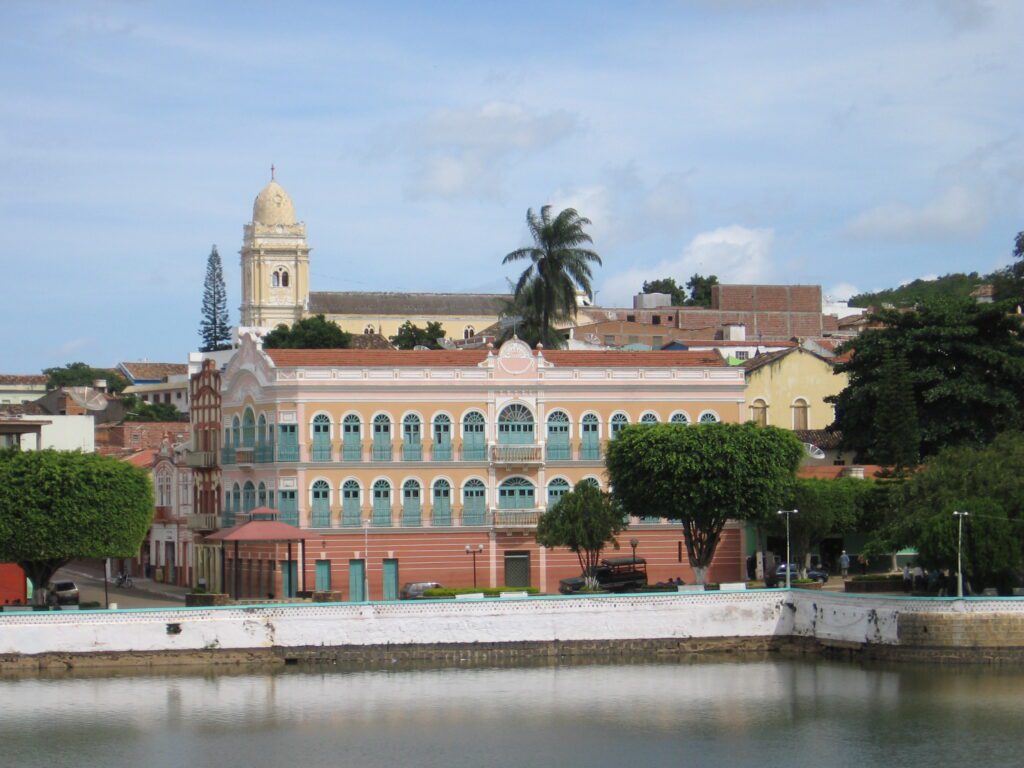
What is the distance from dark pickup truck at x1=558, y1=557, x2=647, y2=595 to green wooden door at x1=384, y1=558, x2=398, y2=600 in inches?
233

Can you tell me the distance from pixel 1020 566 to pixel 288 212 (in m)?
111

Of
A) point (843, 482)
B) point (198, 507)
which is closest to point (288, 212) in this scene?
point (198, 507)

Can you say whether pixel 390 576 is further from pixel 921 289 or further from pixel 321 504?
pixel 921 289

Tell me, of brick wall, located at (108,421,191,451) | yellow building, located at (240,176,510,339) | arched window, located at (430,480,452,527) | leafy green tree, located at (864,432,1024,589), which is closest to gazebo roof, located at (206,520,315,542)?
arched window, located at (430,480,452,527)

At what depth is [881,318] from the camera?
79.0m

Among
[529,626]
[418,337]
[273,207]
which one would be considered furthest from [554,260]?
[273,207]

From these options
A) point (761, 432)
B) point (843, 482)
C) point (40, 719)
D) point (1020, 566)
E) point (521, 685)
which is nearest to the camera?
point (40, 719)

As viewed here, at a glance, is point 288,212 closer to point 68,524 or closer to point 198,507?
point 198,507

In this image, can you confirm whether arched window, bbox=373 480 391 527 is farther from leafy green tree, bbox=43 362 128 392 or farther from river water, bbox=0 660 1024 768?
leafy green tree, bbox=43 362 128 392

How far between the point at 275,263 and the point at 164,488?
8083cm

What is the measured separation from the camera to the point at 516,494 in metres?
70.6

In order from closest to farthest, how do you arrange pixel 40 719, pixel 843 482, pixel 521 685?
pixel 40 719 → pixel 521 685 → pixel 843 482

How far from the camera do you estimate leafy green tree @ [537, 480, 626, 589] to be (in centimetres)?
6475

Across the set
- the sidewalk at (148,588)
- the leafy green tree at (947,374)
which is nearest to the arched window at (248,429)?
the sidewalk at (148,588)
